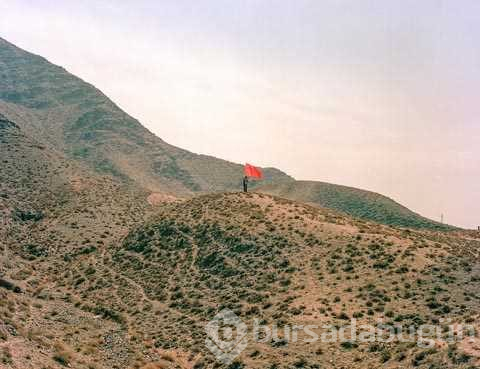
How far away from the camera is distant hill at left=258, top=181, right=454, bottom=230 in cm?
10981

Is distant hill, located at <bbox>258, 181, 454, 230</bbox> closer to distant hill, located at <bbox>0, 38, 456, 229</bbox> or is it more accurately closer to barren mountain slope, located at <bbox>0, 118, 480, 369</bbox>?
distant hill, located at <bbox>0, 38, 456, 229</bbox>

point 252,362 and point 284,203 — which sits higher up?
point 284,203

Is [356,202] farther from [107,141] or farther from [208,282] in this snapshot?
[107,141]

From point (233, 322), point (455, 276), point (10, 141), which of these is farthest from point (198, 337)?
point (10, 141)

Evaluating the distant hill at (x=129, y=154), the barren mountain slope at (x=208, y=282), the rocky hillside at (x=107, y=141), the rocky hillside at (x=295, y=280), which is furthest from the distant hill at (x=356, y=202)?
the rocky hillside at (x=295, y=280)

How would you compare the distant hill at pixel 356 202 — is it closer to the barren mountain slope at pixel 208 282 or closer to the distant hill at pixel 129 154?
the distant hill at pixel 129 154

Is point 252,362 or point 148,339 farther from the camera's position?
point 148,339

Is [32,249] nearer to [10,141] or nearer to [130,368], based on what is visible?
[130,368]

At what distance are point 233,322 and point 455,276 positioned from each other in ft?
60.9

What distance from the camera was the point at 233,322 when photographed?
37.5 metres

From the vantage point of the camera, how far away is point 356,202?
12800 centimetres

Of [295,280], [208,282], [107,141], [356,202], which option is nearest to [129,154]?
[107,141]

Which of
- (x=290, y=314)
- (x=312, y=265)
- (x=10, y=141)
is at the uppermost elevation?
(x=10, y=141)

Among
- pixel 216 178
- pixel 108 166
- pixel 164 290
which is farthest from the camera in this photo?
pixel 216 178
